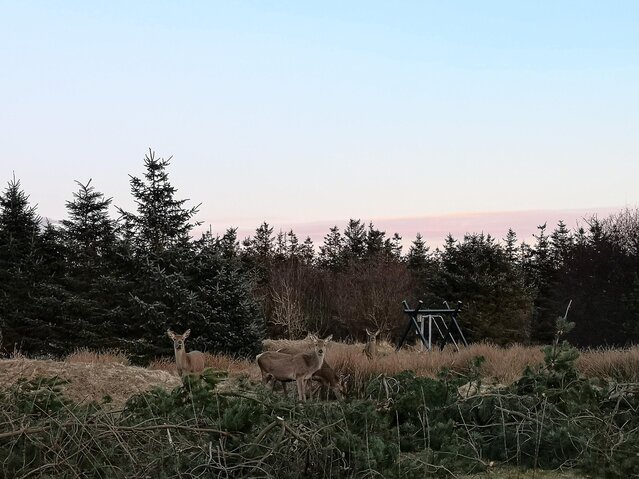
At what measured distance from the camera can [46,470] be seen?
4.85m

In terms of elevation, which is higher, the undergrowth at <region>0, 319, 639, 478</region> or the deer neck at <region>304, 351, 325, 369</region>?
the undergrowth at <region>0, 319, 639, 478</region>

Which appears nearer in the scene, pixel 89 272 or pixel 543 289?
pixel 89 272

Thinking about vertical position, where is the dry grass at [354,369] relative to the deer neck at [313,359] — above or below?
below

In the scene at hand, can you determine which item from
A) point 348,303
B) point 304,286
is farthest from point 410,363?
point 304,286

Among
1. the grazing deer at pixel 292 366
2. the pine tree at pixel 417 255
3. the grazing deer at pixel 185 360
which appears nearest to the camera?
the grazing deer at pixel 292 366

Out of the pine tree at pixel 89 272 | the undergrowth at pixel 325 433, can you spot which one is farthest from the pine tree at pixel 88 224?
the undergrowth at pixel 325 433

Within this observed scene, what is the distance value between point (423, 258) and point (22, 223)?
27978 mm

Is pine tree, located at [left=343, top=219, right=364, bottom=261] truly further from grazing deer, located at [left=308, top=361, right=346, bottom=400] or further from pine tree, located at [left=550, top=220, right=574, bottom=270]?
grazing deer, located at [left=308, top=361, right=346, bottom=400]

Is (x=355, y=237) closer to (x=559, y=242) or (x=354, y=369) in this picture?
(x=559, y=242)

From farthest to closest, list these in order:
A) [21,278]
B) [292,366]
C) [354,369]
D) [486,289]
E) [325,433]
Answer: [486,289], [21,278], [354,369], [292,366], [325,433]

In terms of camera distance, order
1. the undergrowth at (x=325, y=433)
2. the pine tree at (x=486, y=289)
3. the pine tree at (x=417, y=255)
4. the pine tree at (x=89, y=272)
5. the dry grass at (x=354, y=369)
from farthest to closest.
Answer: the pine tree at (x=417, y=255)
the pine tree at (x=486, y=289)
the pine tree at (x=89, y=272)
the dry grass at (x=354, y=369)
the undergrowth at (x=325, y=433)

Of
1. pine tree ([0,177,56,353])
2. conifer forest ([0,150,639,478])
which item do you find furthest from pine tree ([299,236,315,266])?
pine tree ([0,177,56,353])

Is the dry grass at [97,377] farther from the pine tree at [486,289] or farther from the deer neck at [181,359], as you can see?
the pine tree at [486,289]

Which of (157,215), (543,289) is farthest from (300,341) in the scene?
(543,289)
